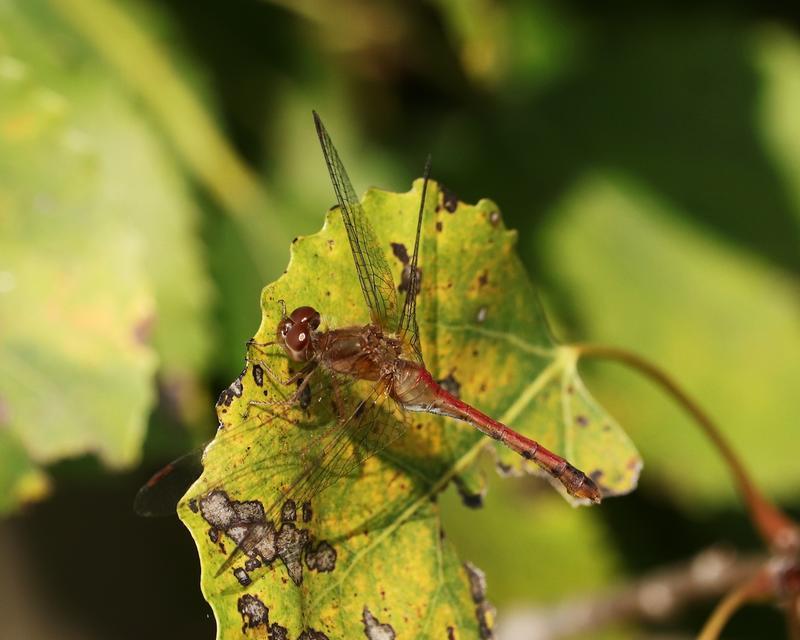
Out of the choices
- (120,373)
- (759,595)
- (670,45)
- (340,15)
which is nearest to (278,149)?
(340,15)

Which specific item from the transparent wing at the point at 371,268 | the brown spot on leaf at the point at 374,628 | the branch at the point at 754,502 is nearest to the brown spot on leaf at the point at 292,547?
the brown spot on leaf at the point at 374,628

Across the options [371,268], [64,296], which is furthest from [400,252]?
[64,296]

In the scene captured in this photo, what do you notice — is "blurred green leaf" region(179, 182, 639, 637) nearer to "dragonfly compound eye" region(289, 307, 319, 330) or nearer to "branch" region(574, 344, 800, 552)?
"dragonfly compound eye" region(289, 307, 319, 330)

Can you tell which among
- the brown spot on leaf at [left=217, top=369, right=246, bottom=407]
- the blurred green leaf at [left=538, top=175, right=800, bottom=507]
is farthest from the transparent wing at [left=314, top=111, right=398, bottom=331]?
the blurred green leaf at [left=538, top=175, right=800, bottom=507]

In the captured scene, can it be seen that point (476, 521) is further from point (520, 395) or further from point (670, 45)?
point (670, 45)

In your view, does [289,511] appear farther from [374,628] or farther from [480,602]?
[480,602]

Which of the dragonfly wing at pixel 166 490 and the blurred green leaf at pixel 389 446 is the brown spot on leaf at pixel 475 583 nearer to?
the blurred green leaf at pixel 389 446
